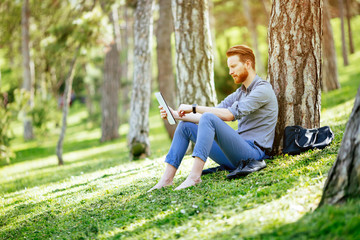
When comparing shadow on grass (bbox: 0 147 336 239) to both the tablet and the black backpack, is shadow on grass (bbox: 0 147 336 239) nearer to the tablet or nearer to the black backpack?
the black backpack

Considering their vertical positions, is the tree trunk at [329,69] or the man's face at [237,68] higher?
the man's face at [237,68]

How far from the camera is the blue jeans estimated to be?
179 inches

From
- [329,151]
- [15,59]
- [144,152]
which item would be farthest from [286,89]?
[15,59]

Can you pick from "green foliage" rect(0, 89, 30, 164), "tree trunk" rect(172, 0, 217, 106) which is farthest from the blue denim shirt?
"green foliage" rect(0, 89, 30, 164)

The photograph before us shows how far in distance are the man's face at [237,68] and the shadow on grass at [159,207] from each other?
1072mm

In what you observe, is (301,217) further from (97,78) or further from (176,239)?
(97,78)

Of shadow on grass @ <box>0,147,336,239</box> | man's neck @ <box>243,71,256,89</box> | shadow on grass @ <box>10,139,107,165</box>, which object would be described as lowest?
shadow on grass @ <box>10,139,107,165</box>

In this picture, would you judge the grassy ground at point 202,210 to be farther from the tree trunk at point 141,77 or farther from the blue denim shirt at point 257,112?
the tree trunk at point 141,77

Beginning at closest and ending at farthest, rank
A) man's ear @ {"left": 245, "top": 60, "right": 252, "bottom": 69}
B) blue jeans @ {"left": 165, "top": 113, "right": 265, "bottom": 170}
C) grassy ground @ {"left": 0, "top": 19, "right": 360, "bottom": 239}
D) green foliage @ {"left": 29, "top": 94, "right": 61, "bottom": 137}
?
grassy ground @ {"left": 0, "top": 19, "right": 360, "bottom": 239} < blue jeans @ {"left": 165, "top": 113, "right": 265, "bottom": 170} < man's ear @ {"left": 245, "top": 60, "right": 252, "bottom": 69} < green foliage @ {"left": 29, "top": 94, "right": 61, "bottom": 137}

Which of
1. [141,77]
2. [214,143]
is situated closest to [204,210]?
[214,143]

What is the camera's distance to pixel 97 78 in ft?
79.1

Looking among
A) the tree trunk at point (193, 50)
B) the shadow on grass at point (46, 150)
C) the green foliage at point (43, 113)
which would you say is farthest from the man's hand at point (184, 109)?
the shadow on grass at point (46, 150)

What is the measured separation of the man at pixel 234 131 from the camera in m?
4.57

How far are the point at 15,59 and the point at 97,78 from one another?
11007 millimetres
